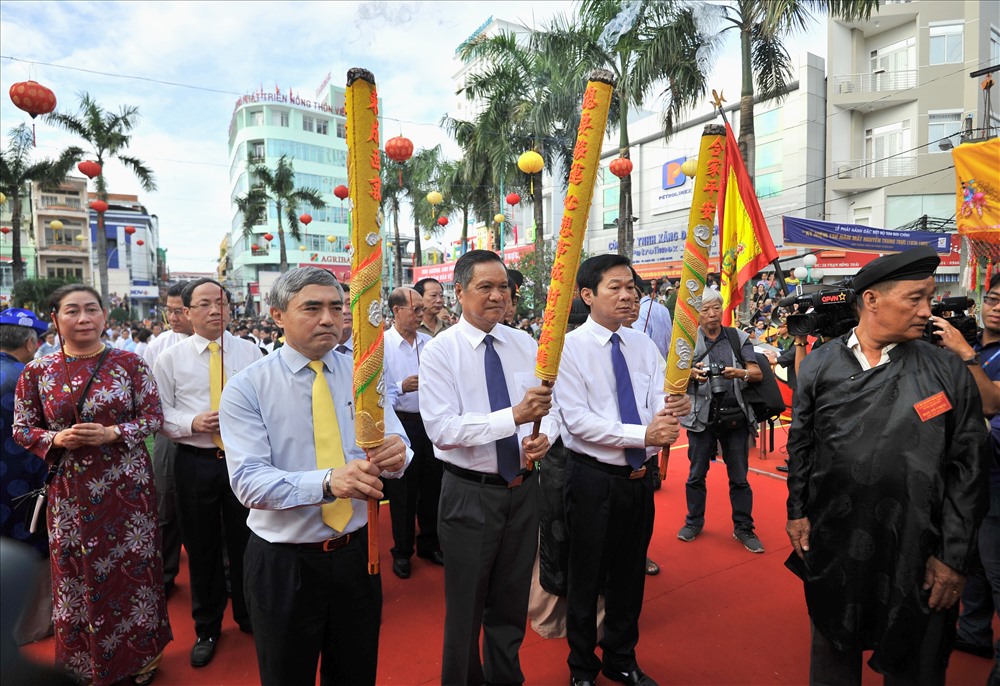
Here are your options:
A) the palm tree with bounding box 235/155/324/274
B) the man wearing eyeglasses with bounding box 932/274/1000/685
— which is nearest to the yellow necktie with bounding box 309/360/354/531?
the man wearing eyeglasses with bounding box 932/274/1000/685

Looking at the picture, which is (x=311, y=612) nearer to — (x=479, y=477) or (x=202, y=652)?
(x=479, y=477)

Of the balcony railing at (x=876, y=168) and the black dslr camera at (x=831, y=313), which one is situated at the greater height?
the balcony railing at (x=876, y=168)

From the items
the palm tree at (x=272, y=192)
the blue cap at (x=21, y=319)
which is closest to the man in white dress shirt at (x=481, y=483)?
the blue cap at (x=21, y=319)

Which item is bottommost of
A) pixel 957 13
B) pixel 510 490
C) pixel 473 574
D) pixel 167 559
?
pixel 167 559

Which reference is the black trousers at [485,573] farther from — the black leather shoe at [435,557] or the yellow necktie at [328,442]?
the black leather shoe at [435,557]

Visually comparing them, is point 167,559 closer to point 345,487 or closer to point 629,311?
point 345,487

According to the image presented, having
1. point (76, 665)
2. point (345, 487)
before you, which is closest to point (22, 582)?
point (345, 487)

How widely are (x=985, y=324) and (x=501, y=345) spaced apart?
8.82ft

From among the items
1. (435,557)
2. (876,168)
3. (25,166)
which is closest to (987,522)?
(435,557)

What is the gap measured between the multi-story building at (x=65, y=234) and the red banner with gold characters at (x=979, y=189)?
5175 cm

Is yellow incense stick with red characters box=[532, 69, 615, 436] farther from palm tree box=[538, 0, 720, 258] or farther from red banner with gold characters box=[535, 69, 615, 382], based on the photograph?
palm tree box=[538, 0, 720, 258]

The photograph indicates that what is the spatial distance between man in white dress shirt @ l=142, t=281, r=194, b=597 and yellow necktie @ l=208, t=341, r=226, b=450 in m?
0.43

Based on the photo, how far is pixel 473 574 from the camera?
96.9 inches

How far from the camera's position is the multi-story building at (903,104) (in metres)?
18.9
